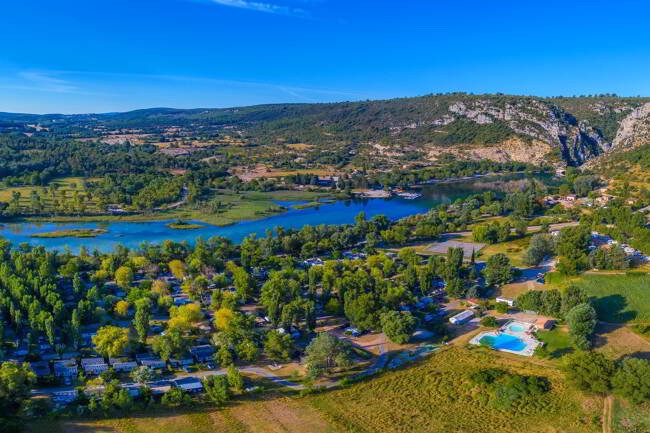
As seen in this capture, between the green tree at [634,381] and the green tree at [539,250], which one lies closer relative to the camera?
the green tree at [634,381]

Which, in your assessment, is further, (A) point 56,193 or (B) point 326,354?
(A) point 56,193

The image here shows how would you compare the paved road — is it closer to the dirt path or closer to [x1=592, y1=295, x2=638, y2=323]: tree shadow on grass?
the dirt path

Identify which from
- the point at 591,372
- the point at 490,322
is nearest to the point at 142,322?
the point at 490,322

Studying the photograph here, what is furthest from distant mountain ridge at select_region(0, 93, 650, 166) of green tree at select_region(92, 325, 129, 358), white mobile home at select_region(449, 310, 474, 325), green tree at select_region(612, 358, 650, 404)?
green tree at select_region(92, 325, 129, 358)

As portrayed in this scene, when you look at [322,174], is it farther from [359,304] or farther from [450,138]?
[359,304]

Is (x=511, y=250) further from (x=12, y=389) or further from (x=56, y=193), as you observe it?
(x=56, y=193)

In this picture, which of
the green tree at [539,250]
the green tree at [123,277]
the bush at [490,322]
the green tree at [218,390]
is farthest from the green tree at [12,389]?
the green tree at [539,250]

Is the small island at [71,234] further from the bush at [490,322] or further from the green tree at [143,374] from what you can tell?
the bush at [490,322]
